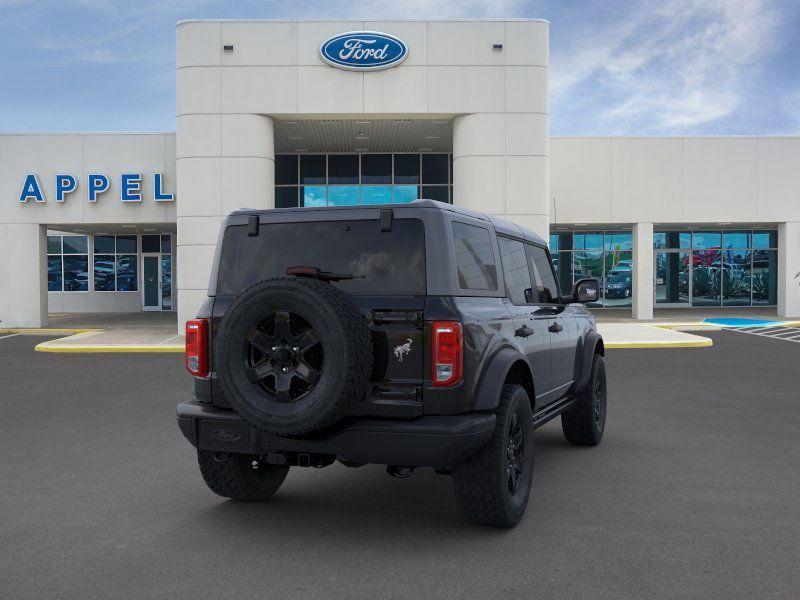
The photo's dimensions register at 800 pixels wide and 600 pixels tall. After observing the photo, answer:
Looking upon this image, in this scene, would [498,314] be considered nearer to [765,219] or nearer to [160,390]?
[160,390]

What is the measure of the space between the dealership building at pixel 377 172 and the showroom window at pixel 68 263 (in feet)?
0.20

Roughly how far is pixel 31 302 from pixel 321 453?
75.0 ft

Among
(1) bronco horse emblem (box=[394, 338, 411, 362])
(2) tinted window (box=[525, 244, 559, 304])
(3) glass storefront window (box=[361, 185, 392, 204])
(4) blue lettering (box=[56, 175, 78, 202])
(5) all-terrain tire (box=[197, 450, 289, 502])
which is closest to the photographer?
(1) bronco horse emblem (box=[394, 338, 411, 362])

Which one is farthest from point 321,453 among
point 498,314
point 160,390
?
point 160,390

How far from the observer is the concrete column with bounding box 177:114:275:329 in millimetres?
20047

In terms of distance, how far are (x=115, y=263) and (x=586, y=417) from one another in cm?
2926

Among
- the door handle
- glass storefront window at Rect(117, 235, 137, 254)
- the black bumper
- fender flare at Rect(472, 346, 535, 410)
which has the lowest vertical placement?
the black bumper

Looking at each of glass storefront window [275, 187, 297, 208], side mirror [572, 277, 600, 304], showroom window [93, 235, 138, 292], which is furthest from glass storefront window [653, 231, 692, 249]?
side mirror [572, 277, 600, 304]

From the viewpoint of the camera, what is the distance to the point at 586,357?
272 inches

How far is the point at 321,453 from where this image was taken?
4395 mm

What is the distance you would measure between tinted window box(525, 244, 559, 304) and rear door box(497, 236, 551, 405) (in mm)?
215

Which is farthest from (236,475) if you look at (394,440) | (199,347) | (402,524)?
(394,440)

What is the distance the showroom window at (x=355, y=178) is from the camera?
1013 inches

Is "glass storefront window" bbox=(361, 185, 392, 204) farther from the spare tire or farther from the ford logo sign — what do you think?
the spare tire
